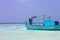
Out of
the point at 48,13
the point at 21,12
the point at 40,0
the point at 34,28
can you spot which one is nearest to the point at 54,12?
the point at 48,13

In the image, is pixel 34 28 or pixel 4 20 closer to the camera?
pixel 34 28

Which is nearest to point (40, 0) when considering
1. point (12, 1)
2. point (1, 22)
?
point (12, 1)

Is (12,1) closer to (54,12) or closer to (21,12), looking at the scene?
(21,12)

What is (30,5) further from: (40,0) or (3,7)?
(3,7)

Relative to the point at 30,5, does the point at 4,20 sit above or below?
below

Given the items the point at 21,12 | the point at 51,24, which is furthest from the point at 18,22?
the point at 51,24

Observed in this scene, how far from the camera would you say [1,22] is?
5.55 metres

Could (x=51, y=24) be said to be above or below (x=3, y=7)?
below

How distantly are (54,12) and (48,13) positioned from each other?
0.94 ft

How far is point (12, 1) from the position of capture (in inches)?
215

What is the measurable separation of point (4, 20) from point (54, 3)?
2547mm

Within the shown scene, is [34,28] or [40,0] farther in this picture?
[40,0]

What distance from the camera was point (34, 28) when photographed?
3.70 meters

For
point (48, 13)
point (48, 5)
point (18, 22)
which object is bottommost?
point (18, 22)
